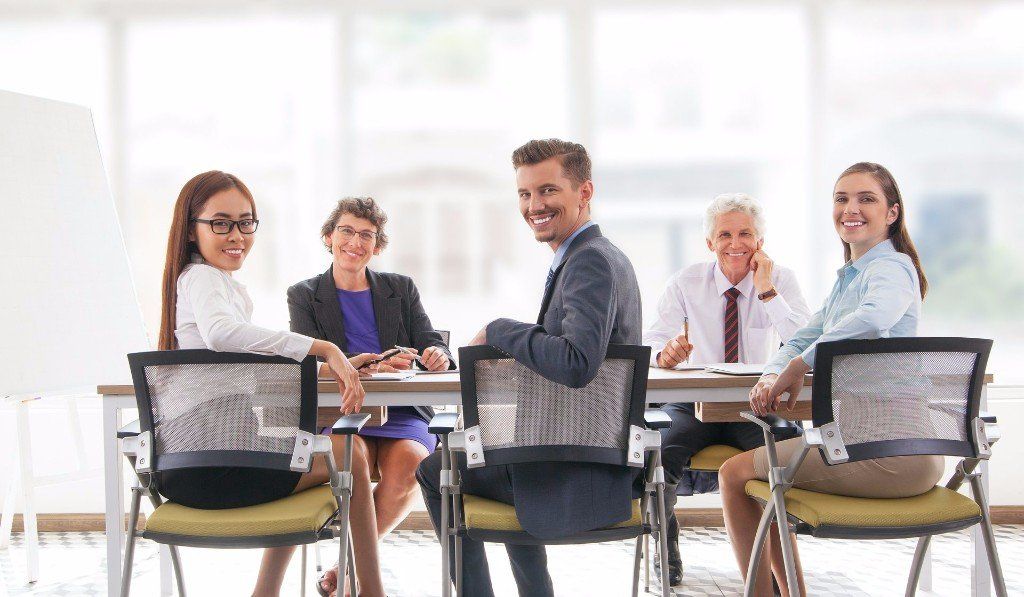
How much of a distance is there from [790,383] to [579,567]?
156cm

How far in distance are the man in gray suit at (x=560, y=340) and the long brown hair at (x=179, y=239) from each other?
32.3 inches

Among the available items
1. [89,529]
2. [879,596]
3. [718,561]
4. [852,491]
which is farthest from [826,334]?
[89,529]

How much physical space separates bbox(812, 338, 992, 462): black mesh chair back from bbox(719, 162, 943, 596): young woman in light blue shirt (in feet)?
0.30

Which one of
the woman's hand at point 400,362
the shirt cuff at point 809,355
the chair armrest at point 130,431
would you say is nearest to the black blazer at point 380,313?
the woman's hand at point 400,362

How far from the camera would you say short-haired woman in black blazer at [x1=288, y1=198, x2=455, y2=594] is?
3.09 meters

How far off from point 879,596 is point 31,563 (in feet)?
10.0

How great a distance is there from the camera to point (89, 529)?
4.08 metres

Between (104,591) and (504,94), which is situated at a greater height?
(504,94)

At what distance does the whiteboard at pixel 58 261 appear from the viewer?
10.9 ft

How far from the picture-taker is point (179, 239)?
2.43 m

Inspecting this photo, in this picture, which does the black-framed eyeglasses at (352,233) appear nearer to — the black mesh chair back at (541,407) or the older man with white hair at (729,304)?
the older man with white hair at (729,304)

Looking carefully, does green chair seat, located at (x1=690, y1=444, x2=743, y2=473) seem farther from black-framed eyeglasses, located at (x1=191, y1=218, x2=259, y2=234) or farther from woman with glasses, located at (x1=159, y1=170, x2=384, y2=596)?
black-framed eyeglasses, located at (x1=191, y1=218, x2=259, y2=234)

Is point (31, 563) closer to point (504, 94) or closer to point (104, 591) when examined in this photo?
point (104, 591)

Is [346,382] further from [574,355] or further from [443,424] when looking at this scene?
[574,355]
